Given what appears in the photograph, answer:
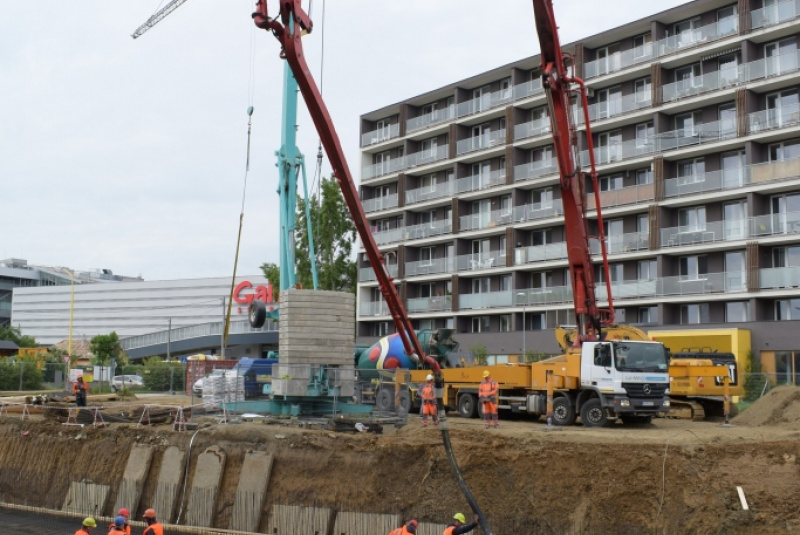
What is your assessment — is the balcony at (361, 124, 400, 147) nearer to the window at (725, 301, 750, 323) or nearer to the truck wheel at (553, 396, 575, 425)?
the window at (725, 301, 750, 323)

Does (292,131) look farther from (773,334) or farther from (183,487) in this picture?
(773,334)

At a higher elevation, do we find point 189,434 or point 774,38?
point 774,38

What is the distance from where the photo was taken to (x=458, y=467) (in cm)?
1964

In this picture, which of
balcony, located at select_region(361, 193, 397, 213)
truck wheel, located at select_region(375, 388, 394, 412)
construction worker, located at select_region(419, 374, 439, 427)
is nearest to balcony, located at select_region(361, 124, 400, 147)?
balcony, located at select_region(361, 193, 397, 213)

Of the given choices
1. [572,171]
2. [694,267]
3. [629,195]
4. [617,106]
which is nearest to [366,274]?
[629,195]

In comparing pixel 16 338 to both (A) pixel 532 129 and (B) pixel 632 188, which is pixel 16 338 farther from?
(B) pixel 632 188

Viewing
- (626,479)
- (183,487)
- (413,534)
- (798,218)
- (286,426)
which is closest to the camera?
(413,534)

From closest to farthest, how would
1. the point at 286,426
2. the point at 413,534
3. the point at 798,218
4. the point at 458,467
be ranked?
1. the point at 413,534
2. the point at 458,467
3. the point at 286,426
4. the point at 798,218

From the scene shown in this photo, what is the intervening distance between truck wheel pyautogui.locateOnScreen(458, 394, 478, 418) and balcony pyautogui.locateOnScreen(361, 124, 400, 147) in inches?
1426

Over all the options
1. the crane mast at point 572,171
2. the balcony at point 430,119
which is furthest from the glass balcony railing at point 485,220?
the crane mast at point 572,171

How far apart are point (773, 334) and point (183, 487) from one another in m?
29.1

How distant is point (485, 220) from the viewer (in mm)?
55062

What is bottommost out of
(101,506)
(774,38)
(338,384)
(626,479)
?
(101,506)

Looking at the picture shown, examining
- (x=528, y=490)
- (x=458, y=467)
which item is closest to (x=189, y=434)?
(x=458, y=467)
